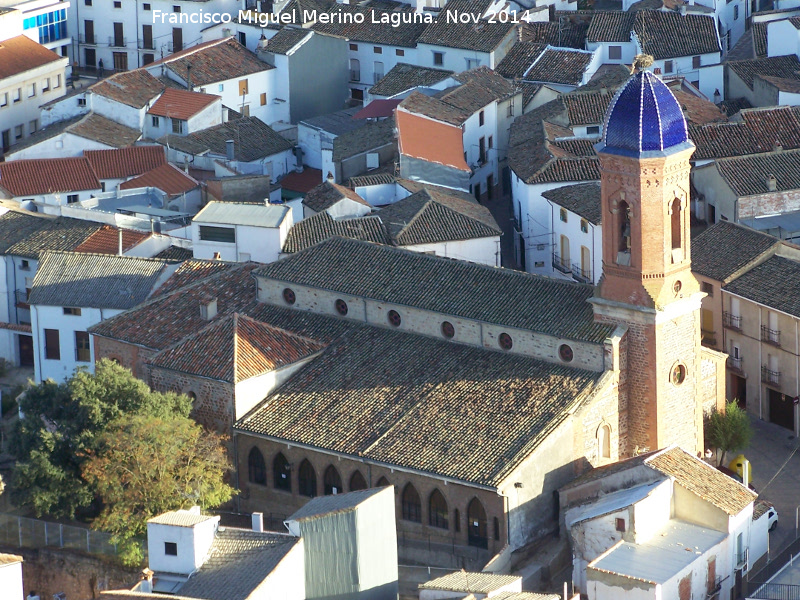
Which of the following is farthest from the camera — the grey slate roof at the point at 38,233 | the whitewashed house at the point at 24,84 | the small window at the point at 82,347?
the whitewashed house at the point at 24,84

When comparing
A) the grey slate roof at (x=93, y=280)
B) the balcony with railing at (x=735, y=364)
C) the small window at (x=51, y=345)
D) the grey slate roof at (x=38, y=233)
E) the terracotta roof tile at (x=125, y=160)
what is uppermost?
the grey slate roof at (x=93, y=280)

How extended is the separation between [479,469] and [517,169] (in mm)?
29569

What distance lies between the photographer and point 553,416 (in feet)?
230

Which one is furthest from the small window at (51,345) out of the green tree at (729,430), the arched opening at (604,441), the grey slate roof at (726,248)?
the green tree at (729,430)

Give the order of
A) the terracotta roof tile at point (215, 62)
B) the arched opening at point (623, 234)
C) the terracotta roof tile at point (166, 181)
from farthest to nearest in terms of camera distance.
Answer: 1. the terracotta roof tile at point (215, 62)
2. the terracotta roof tile at point (166, 181)
3. the arched opening at point (623, 234)

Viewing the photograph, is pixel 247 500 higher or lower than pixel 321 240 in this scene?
lower

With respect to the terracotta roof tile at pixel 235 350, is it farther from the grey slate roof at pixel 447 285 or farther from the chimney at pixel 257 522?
the chimney at pixel 257 522

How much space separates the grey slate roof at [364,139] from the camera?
3962 inches

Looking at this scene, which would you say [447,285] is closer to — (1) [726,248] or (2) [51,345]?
(1) [726,248]

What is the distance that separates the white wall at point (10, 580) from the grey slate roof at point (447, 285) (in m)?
17.4

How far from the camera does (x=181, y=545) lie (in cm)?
6556

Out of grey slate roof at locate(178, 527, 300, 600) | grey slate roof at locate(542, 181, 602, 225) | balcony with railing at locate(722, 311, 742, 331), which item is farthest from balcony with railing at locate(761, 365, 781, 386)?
grey slate roof at locate(178, 527, 300, 600)

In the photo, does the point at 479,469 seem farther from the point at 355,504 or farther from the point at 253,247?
the point at 253,247

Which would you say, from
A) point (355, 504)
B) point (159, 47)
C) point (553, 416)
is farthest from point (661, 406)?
point (159, 47)
